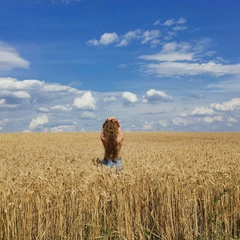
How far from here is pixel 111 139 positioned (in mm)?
9211

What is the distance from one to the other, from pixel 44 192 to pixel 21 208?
437 mm

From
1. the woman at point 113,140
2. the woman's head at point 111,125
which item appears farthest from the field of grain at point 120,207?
the woman's head at point 111,125

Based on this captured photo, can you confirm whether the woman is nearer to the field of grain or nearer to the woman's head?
the woman's head

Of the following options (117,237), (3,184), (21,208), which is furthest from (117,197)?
(3,184)

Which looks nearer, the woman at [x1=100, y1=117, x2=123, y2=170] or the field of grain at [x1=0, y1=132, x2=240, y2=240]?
the field of grain at [x1=0, y1=132, x2=240, y2=240]

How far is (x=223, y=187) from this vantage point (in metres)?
6.36

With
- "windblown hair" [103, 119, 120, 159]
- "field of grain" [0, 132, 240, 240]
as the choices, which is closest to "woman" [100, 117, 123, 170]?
"windblown hair" [103, 119, 120, 159]

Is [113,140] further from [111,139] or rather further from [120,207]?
[120,207]

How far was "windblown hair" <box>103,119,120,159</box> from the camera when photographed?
30.2 ft

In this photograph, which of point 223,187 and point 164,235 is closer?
point 164,235

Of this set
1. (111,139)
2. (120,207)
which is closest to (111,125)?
(111,139)

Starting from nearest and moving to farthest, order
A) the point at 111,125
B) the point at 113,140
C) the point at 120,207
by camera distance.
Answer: the point at 120,207
the point at 113,140
the point at 111,125

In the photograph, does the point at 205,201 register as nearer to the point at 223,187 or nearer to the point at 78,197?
the point at 223,187

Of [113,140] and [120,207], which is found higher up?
[113,140]
